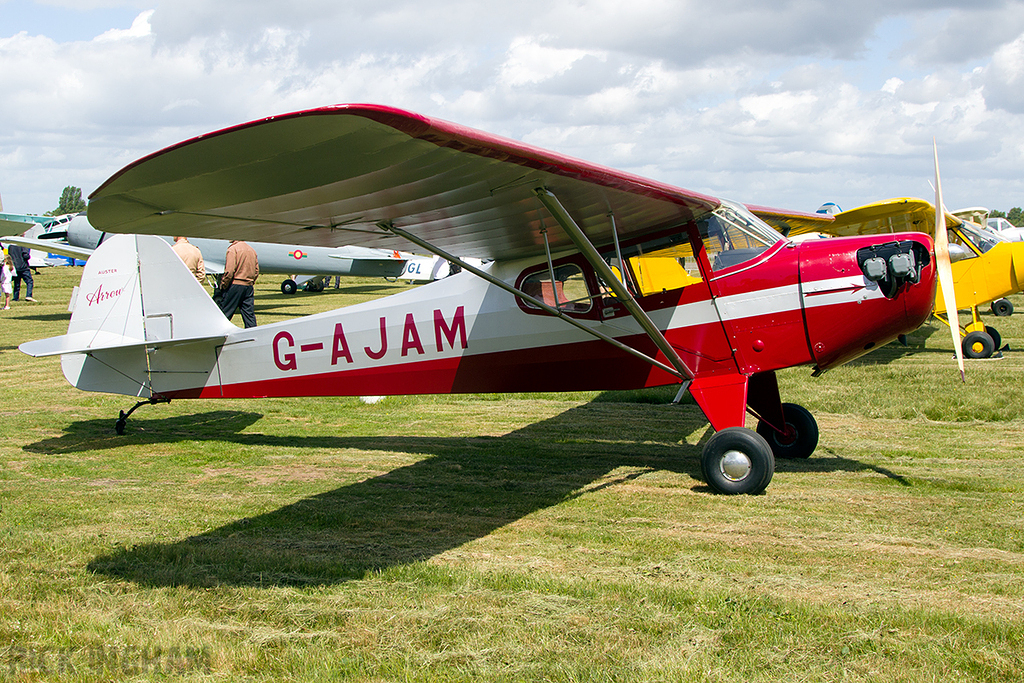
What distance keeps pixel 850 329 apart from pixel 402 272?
28312 mm

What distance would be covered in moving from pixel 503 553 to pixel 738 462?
6.51 feet

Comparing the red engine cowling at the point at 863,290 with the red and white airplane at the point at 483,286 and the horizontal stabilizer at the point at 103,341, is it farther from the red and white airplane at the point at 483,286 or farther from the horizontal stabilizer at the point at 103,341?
the horizontal stabilizer at the point at 103,341

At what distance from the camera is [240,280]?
1216cm

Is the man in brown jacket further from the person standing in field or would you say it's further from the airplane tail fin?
the person standing in field

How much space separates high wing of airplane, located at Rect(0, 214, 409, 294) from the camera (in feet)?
79.5

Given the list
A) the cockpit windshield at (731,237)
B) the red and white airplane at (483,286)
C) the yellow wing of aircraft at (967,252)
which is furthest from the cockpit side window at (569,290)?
the yellow wing of aircraft at (967,252)

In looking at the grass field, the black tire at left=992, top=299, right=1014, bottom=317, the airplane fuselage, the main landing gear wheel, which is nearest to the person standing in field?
the grass field

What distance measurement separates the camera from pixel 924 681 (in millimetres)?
2670

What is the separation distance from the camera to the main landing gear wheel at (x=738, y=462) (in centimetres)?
520

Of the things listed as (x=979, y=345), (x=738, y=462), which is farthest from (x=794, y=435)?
(x=979, y=345)

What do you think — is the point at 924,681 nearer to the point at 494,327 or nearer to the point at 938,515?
the point at 938,515

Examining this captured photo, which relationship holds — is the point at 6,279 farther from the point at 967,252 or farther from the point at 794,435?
the point at 967,252

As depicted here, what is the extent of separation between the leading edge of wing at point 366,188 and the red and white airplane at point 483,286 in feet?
0.05

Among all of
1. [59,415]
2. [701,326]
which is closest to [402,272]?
[59,415]
